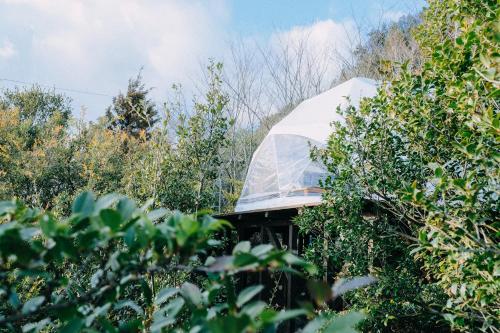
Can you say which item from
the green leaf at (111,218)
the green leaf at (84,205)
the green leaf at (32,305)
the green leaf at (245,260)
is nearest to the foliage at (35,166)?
the green leaf at (32,305)

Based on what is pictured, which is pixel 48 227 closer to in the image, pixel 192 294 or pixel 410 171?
pixel 192 294

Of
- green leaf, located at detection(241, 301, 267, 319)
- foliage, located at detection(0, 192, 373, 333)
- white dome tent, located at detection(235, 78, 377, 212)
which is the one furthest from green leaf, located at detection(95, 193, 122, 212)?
white dome tent, located at detection(235, 78, 377, 212)

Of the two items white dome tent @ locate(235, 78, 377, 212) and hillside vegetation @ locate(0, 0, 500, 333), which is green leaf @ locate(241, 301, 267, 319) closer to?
hillside vegetation @ locate(0, 0, 500, 333)

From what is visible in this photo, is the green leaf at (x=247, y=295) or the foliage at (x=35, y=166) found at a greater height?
the foliage at (x=35, y=166)

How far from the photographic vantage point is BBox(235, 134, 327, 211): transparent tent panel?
10.1 m

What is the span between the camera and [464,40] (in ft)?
9.36

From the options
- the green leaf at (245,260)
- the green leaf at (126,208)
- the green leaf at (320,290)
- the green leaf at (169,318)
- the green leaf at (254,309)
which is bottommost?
the green leaf at (169,318)

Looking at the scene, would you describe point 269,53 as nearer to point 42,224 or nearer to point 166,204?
point 166,204

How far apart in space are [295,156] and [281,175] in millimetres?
695

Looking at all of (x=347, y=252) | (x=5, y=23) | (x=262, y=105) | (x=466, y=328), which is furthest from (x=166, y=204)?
(x=262, y=105)

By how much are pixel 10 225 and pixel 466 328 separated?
10.1 feet

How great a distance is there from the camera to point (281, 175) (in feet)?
35.6

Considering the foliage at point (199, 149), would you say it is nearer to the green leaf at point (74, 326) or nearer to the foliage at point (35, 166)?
the foliage at point (35, 166)

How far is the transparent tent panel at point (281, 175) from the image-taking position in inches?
399
